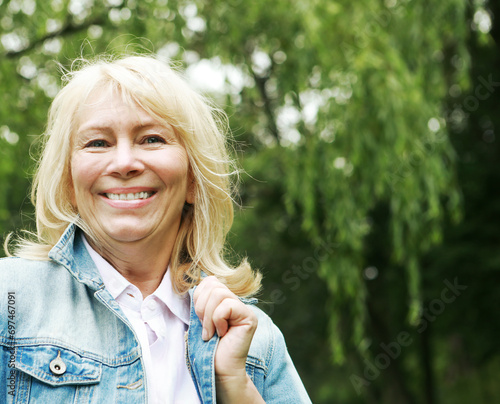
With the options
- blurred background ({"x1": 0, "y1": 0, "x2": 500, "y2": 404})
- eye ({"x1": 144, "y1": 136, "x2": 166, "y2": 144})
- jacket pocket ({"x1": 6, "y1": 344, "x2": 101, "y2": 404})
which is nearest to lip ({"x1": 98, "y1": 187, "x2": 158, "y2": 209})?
eye ({"x1": 144, "y1": 136, "x2": 166, "y2": 144})

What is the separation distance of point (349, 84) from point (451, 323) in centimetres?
693

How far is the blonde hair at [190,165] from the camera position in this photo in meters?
1.51

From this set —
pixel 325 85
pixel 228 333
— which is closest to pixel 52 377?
pixel 228 333

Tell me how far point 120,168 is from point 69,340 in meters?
0.37

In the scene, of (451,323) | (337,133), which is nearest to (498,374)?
(451,323)

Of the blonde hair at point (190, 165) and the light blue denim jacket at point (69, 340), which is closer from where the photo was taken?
the light blue denim jacket at point (69, 340)

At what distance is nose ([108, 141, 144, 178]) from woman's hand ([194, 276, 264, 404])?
295 millimetres

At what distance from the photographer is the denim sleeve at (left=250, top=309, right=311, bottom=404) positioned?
163 cm

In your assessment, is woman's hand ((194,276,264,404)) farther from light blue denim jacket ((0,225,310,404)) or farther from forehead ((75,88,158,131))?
forehead ((75,88,158,131))

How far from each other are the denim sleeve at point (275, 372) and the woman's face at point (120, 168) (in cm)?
36

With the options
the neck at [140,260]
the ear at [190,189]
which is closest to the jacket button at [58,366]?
the neck at [140,260]

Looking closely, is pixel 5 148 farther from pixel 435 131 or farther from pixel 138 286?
pixel 138 286

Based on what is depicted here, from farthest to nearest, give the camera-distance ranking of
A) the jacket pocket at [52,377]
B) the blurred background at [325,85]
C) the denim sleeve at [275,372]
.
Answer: the blurred background at [325,85] < the denim sleeve at [275,372] < the jacket pocket at [52,377]

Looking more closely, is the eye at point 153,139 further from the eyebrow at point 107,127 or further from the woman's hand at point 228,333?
the woman's hand at point 228,333
